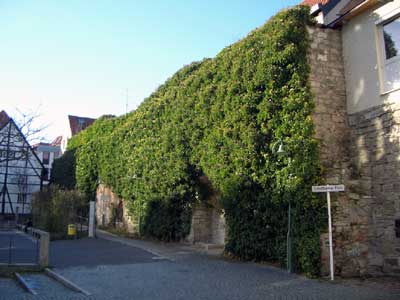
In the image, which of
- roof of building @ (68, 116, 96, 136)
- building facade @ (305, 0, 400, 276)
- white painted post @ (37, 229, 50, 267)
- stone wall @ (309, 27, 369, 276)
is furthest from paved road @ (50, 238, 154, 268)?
roof of building @ (68, 116, 96, 136)

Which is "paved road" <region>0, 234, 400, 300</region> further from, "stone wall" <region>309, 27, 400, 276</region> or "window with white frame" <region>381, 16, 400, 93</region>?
"window with white frame" <region>381, 16, 400, 93</region>

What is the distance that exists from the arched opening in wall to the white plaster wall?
631cm

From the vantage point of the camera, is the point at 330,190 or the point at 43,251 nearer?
the point at 330,190

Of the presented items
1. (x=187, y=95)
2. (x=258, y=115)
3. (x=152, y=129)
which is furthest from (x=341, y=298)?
(x=152, y=129)

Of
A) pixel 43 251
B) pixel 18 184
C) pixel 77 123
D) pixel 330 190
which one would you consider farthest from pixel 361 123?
pixel 77 123

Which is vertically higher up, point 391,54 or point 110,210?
point 391,54

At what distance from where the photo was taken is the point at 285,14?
1164cm

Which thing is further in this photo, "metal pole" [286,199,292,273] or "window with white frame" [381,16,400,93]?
"metal pole" [286,199,292,273]

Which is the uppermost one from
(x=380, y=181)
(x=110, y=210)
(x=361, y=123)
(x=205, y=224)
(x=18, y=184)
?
(x=361, y=123)

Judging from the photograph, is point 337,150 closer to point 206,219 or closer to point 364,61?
point 364,61

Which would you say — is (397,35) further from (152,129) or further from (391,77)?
(152,129)

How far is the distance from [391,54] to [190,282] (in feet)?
23.0

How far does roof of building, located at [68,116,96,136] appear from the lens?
49.9 metres

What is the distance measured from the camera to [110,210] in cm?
2481
